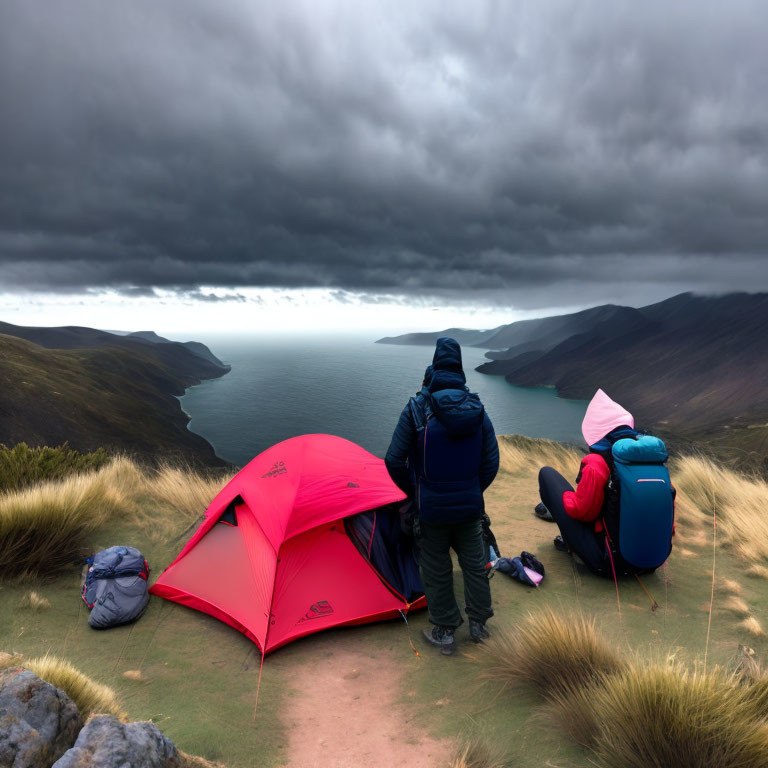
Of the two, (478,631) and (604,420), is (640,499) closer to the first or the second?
(604,420)

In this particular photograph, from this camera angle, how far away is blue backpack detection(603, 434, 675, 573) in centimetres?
493

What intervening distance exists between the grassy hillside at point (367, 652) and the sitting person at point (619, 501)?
0.51 meters

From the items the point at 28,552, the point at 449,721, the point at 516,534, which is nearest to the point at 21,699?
the point at 449,721

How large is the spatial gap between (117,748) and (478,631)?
3278 mm

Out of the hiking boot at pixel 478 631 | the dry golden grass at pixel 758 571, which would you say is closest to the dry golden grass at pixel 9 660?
the hiking boot at pixel 478 631

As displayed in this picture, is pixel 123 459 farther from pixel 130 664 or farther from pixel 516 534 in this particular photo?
pixel 516 534

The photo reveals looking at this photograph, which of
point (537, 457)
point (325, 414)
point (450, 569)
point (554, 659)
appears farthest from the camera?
point (325, 414)

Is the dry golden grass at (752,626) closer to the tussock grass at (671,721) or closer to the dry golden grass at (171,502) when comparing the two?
the tussock grass at (671,721)

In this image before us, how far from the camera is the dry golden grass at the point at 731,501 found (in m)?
6.52

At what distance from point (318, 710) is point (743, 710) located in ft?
9.67

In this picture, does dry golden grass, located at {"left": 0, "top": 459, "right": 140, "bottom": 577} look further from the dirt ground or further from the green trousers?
the green trousers

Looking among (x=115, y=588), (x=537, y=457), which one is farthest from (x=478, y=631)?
(x=537, y=457)

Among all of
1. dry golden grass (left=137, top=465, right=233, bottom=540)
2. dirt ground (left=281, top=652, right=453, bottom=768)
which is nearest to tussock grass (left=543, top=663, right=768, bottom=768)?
dirt ground (left=281, top=652, right=453, bottom=768)

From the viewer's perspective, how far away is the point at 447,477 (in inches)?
164
